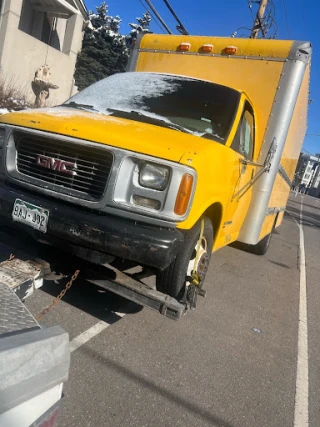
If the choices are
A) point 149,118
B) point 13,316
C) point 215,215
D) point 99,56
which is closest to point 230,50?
point 149,118

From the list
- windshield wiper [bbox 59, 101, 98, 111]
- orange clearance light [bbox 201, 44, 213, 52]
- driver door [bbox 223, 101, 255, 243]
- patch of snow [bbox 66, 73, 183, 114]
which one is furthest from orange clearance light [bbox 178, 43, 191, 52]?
windshield wiper [bbox 59, 101, 98, 111]

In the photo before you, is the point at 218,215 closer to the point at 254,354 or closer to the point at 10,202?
the point at 254,354

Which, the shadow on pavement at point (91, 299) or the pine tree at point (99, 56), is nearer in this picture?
the shadow on pavement at point (91, 299)

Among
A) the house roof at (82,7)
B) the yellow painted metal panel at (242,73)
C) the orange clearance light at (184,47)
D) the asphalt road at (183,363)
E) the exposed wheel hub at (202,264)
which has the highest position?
the house roof at (82,7)

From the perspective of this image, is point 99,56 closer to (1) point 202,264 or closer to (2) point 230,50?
(2) point 230,50

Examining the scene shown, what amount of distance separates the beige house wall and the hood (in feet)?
50.8

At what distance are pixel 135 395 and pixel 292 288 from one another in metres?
4.09

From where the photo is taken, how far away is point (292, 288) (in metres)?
5.96

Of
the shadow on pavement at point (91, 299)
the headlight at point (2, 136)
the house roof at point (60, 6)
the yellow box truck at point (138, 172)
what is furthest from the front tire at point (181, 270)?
the house roof at point (60, 6)

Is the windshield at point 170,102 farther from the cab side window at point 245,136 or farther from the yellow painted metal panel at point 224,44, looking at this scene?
the yellow painted metal panel at point 224,44

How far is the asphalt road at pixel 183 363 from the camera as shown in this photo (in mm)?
2414

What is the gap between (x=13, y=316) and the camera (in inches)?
60.6

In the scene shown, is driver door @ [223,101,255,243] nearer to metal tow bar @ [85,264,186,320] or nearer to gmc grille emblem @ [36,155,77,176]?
metal tow bar @ [85,264,186,320]

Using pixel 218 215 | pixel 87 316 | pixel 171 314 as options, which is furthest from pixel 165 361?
pixel 218 215
